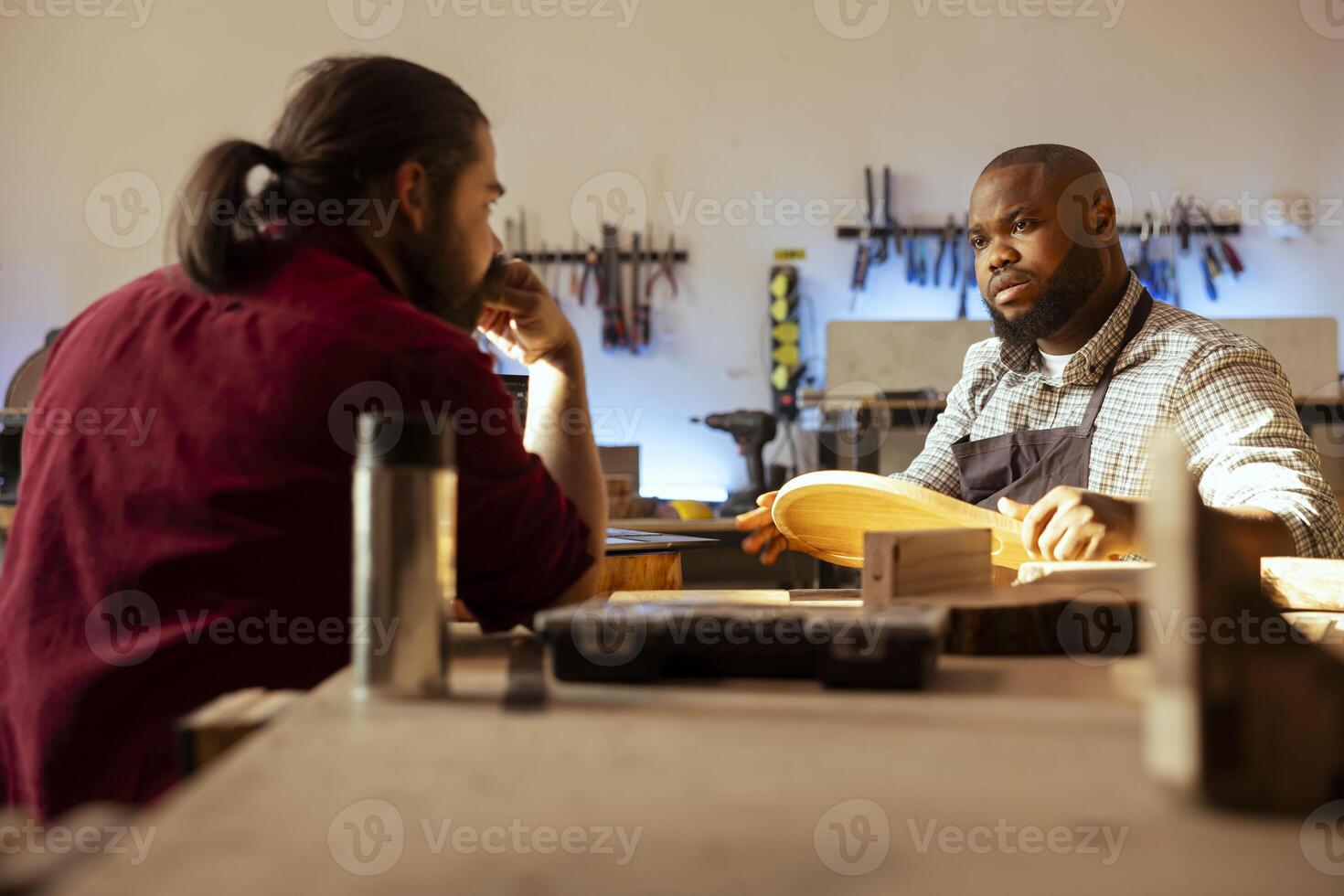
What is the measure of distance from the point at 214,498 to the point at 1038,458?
169 cm

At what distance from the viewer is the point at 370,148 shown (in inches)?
48.9

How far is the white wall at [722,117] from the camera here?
5.07 meters

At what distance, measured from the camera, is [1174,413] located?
203cm

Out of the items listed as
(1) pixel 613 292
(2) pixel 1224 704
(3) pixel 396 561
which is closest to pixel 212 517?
(3) pixel 396 561

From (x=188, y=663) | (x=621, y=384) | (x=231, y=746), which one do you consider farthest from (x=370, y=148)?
(x=621, y=384)

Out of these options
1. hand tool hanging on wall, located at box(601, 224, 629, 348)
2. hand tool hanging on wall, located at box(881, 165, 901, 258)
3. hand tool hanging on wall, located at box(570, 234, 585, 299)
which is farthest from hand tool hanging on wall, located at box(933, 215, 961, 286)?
hand tool hanging on wall, located at box(570, 234, 585, 299)

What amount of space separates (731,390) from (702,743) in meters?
4.61

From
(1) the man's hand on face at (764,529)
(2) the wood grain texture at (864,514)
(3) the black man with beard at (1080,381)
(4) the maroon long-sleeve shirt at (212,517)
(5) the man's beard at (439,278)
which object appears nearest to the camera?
(4) the maroon long-sleeve shirt at (212,517)

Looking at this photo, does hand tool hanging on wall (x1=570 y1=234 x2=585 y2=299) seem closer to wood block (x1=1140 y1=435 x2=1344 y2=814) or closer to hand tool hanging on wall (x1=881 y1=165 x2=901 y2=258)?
hand tool hanging on wall (x1=881 y1=165 x2=901 y2=258)

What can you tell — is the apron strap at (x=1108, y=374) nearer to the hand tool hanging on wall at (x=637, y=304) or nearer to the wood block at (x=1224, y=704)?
the wood block at (x=1224, y=704)

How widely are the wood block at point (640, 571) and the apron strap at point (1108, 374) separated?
0.86 m

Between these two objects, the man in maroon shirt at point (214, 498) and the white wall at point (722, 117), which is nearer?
the man in maroon shirt at point (214, 498)

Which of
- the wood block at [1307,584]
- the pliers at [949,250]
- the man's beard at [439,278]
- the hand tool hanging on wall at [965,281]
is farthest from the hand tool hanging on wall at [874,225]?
the wood block at [1307,584]

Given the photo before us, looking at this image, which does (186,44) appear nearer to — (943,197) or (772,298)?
(772,298)
